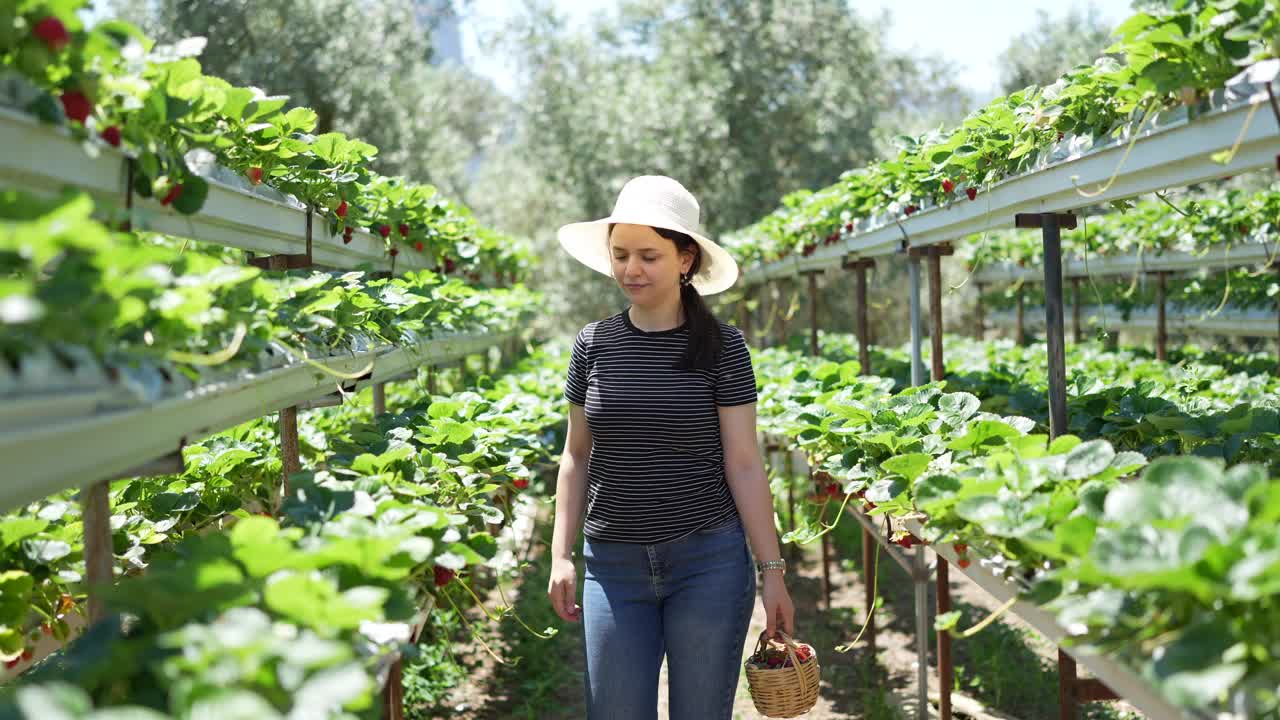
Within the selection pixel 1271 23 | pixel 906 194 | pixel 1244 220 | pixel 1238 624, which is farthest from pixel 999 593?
pixel 1244 220

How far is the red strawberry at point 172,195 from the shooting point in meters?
1.70

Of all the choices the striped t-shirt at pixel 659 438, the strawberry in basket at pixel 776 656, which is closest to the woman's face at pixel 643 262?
the striped t-shirt at pixel 659 438

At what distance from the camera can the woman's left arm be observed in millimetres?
2254

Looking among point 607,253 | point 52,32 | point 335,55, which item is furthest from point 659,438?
point 335,55

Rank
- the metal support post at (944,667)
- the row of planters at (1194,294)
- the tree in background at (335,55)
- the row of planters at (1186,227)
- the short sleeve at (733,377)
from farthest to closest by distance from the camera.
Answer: the tree in background at (335,55) → the row of planters at (1194,294) → the row of planters at (1186,227) → the metal support post at (944,667) → the short sleeve at (733,377)

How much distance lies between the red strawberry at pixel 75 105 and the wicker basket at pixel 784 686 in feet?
5.79

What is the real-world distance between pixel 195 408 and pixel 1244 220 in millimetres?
6433

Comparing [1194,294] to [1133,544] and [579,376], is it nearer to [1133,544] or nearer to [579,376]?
[579,376]

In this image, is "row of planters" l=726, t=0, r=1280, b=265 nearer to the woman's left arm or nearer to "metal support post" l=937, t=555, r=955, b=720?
the woman's left arm

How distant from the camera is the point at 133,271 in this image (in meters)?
1.30

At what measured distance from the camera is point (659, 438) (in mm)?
2252

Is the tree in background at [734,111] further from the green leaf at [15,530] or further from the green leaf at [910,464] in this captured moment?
the green leaf at [15,530]

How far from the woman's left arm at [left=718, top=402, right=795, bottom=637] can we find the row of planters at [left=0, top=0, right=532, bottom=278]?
1216 millimetres

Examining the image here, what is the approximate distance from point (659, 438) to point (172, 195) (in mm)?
1130
